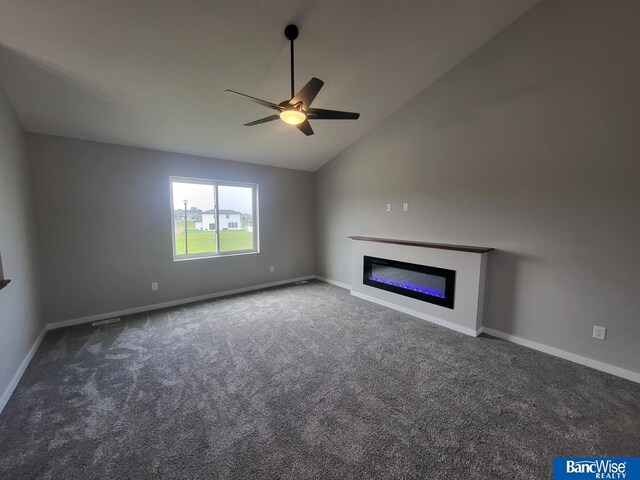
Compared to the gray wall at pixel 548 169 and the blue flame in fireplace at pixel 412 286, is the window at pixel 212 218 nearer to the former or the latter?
the blue flame in fireplace at pixel 412 286

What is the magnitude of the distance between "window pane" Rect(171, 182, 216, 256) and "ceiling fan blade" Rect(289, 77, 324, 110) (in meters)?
2.82

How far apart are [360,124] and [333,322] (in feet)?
9.87

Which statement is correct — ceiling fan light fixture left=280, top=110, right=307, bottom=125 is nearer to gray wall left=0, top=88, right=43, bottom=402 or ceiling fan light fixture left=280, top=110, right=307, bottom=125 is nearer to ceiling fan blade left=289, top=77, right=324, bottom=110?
ceiling fan blade left=289, top=77, right=324, bottom=110

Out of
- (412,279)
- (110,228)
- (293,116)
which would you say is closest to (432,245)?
(412,279)

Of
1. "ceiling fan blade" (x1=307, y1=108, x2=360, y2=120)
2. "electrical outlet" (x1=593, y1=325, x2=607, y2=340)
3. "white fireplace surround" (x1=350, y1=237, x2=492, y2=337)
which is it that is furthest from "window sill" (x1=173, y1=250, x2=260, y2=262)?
"electrical outlet" (x1=593, y1=325, x2=607, y2=340)

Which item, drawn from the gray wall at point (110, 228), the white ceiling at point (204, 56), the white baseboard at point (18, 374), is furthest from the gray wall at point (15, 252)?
the white ceiling at point (204, 56)

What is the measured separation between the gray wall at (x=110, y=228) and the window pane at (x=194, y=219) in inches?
8.3

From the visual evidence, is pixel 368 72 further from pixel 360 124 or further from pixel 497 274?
pixel 497 274

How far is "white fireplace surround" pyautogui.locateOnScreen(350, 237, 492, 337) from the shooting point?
3.07 meters

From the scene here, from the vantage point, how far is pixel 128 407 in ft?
6.34

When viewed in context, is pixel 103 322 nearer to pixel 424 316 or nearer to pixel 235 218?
pixel 235 218

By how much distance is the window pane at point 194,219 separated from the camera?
164 inches

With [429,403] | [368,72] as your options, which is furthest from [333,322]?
[368,72]

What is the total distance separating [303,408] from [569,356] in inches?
106
